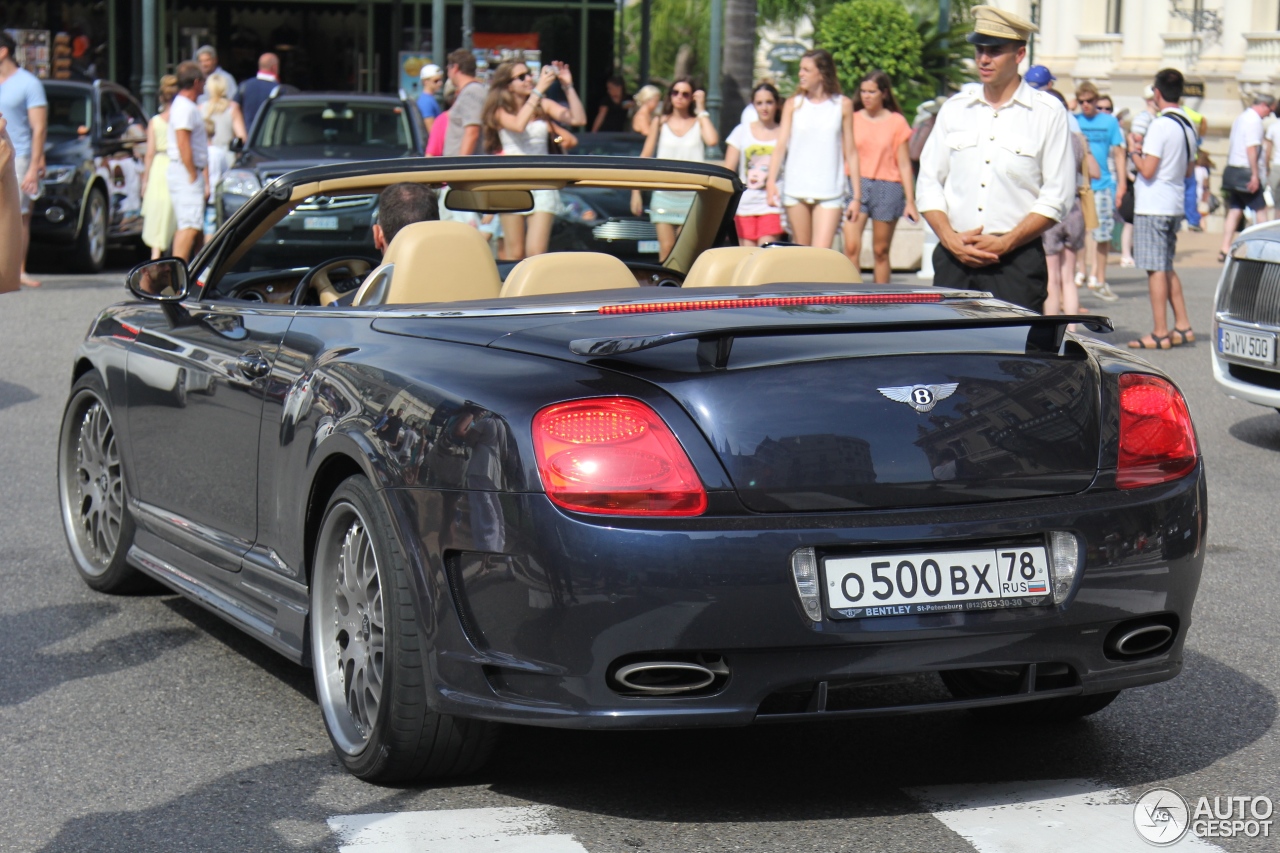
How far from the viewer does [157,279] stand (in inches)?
222

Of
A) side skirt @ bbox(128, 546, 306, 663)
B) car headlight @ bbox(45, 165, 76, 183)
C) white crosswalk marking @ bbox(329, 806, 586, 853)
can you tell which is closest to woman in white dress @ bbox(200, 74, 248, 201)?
car headlight @ bbox(45, 165, 76, 183)

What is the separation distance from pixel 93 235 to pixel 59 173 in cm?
83

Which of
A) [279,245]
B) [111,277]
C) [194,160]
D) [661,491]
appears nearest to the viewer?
[661,491]


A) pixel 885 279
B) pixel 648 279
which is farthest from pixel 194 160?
pixel 648 279

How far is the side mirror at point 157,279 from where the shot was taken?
18.3ft

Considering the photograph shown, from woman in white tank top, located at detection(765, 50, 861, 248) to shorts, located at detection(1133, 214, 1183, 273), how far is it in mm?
2063

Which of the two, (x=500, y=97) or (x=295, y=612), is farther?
(x=500, y=97)

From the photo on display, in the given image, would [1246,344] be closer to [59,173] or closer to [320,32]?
[59,173]

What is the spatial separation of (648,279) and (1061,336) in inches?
83.5

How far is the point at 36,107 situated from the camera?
575 inches

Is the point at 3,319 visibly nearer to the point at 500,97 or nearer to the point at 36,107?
the point at 36,107

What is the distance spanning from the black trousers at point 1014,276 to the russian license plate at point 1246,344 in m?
2.30

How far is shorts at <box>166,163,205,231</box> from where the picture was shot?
634 inches

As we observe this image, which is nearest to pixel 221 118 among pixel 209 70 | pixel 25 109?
pixel 209 70
